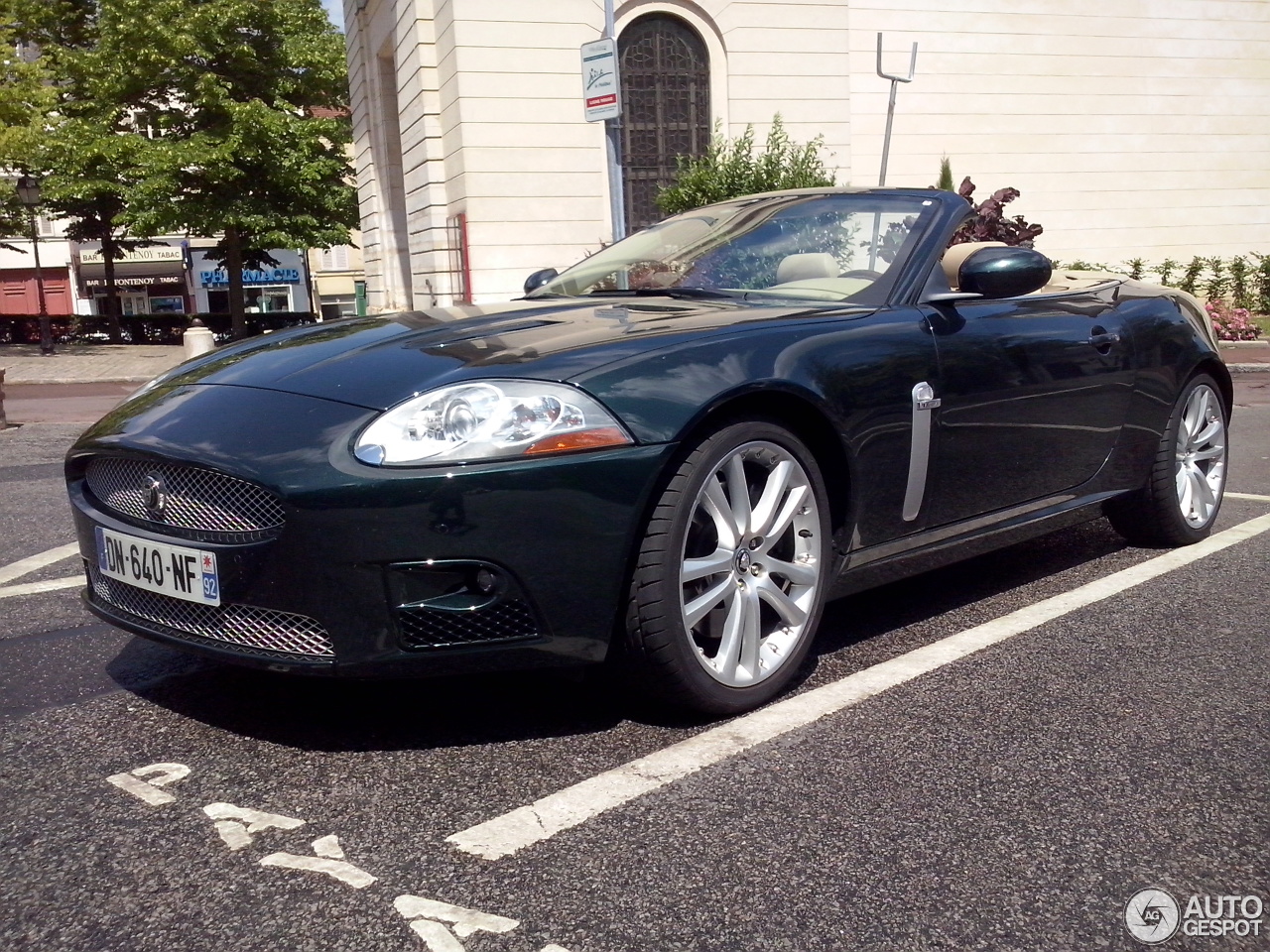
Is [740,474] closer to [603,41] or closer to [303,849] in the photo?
[303,849]

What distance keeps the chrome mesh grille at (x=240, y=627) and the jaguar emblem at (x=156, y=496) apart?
177mm

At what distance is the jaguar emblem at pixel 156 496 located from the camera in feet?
8.88

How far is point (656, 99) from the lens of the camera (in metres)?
20.8

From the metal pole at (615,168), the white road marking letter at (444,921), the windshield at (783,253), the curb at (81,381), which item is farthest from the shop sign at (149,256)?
the white road marking letter at (444,921)

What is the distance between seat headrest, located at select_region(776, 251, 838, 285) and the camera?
3.66 m

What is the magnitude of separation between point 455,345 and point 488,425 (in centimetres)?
45

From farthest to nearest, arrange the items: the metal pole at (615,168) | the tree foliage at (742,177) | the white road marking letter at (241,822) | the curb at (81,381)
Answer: the curb at (81,381) < the tree foliage at (742,177) < the metal pole at (615,168) < the white road marking letter at (241,822)

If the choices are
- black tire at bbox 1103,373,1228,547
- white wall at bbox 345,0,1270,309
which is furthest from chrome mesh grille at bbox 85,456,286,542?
white wall at bbox 345,0,1270,309

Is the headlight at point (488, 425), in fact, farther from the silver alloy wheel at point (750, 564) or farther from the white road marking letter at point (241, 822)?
the white road marking letter at point (241, 822)

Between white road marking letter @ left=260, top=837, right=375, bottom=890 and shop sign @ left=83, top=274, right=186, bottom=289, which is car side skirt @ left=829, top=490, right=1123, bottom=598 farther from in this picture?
shop sign @ left=83, top=274, right=186, bottom=289

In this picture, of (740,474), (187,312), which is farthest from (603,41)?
(187,312)

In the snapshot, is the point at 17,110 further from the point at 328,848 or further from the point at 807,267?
the point at 328,848

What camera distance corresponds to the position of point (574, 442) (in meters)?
2.56

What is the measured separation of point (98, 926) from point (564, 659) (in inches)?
39.4
